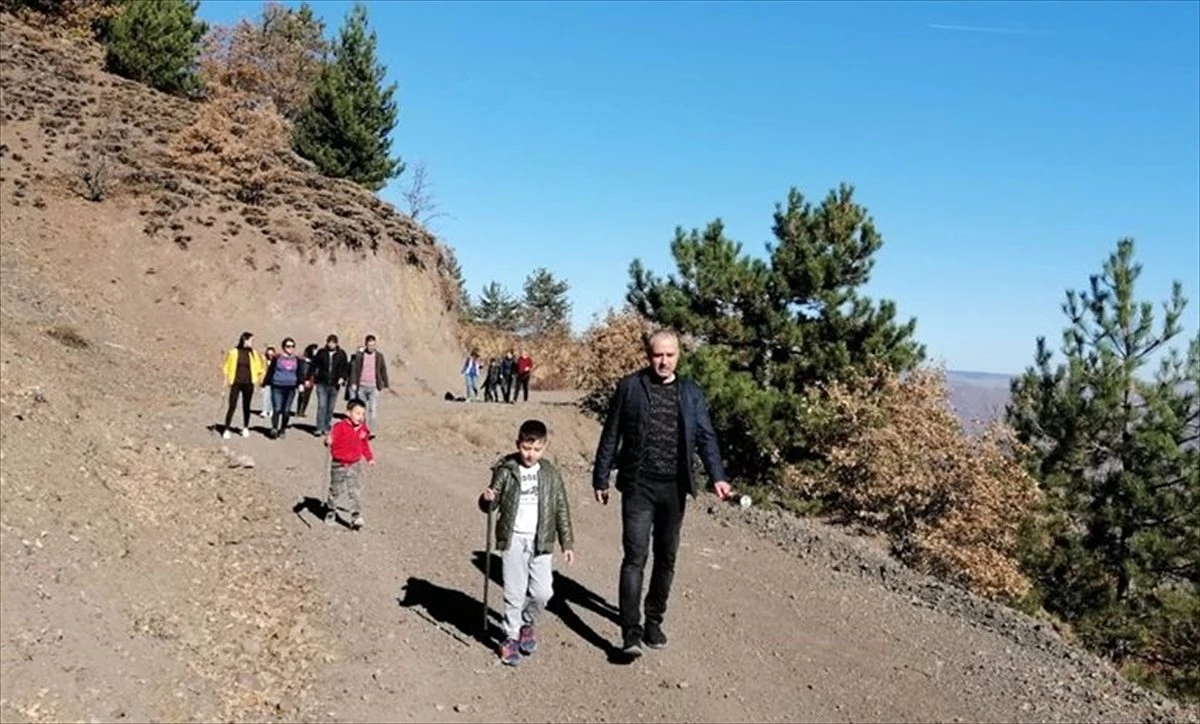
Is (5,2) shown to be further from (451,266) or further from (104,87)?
(451,266)

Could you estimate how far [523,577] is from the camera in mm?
7469

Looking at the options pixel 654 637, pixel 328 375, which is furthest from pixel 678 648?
pixel 328 375

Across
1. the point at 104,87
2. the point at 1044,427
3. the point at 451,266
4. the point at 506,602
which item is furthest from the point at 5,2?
the point at 506,602

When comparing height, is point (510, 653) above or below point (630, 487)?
below

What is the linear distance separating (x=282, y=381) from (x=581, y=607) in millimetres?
9473

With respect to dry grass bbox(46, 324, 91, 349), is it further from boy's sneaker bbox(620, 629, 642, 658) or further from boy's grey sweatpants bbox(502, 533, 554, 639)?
boy's sneaker bbox(620, 629, 642, 658)

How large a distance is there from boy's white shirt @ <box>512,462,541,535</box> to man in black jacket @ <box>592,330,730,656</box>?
485 mm

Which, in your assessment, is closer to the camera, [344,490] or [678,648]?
[678,648]

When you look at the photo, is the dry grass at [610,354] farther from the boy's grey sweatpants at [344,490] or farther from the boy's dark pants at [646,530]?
the boy's dark pants at [646,530]

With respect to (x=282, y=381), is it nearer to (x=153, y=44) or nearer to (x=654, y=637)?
(x=654, y=637)

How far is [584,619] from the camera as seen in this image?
8930 millimetres

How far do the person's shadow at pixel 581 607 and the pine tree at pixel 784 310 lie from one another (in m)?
15.3

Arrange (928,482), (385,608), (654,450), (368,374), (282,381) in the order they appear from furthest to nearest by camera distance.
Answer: (928,482) → (368,374) → (282,381) → (385,608) → (654,450)

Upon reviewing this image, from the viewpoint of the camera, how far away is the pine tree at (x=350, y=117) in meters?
43.5
